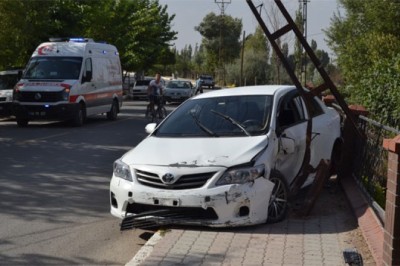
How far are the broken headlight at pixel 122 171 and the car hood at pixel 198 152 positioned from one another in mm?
65

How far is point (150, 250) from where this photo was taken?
5.80 metres

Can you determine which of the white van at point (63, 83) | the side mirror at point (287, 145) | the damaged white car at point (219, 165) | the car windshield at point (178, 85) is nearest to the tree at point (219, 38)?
the car windshield at point (178, 85)

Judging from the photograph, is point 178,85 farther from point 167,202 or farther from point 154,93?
point 167,202

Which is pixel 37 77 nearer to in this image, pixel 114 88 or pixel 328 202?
pixel 114 88

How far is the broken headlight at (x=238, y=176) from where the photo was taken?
248 inches

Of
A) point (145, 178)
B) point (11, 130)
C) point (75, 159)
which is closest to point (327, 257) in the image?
point (145, 178)

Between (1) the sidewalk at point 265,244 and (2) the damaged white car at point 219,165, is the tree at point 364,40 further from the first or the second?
(1) the sidewalk at point 265,244

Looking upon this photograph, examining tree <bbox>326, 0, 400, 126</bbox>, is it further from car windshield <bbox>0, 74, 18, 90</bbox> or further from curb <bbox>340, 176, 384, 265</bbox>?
car windshield <bbox>0, 74, 18, 90</bbox>

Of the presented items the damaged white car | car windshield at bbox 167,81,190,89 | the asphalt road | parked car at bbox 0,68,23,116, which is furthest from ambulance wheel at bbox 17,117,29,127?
car windshield at bbox 167,81,190,89

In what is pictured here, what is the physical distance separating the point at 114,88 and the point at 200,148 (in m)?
17.1

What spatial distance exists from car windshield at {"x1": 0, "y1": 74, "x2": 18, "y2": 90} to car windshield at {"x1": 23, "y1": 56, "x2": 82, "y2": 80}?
2208mm

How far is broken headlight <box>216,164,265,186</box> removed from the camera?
630 centimetres

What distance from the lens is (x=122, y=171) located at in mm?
6812

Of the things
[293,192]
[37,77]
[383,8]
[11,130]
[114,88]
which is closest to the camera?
[293,192]
